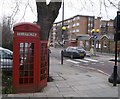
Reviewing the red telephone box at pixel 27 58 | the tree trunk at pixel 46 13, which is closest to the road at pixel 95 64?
the tree trunk at pixel 46 13

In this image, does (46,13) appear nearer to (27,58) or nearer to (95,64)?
(27,58)

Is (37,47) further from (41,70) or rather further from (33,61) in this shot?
(41,70)

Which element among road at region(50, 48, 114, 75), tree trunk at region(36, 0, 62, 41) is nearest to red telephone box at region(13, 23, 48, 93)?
tree trunk at region(36, 0, 62, 41)

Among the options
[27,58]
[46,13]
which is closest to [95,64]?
[46,13]

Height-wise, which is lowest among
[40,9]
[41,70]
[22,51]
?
[41,70]

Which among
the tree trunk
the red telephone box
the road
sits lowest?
the road

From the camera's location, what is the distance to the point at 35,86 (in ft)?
26.7

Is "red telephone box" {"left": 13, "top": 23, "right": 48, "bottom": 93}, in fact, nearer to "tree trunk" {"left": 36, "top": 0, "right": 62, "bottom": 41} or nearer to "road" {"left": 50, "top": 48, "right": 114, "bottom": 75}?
"tree trunk" {"left": 36, "top": 0, "right": 62, "bottom": 41}

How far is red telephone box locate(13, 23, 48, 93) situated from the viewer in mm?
7914

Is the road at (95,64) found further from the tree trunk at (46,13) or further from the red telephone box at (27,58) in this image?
the red telephone box at (27,58)

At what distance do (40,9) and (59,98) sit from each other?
467 centimetres

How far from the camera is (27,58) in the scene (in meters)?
8.21

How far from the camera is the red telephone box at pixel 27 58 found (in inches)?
312

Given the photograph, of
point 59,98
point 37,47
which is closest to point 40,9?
point 37,47
